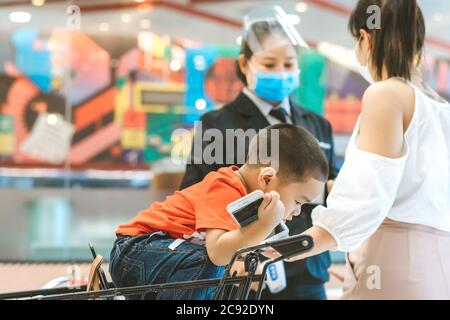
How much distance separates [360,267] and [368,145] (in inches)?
7.5

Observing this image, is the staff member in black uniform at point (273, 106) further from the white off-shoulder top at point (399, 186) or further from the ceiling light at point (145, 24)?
the ceiling light at point (145, 24)

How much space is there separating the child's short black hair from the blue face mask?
158 millimetres

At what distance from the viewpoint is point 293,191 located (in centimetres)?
86

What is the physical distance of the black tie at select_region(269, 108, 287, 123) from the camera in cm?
109

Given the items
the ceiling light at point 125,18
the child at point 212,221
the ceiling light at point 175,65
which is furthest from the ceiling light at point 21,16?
the child at point 212,221

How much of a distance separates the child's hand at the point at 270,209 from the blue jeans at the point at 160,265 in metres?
0.12

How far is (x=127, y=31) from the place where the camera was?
2.49m

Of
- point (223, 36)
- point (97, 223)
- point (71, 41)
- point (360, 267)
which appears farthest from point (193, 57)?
point (360, 267)

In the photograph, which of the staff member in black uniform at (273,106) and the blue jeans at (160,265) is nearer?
the blue jeans at (160,265)

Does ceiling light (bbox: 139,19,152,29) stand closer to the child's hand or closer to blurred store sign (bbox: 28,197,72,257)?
blurred store sign (bbox: 28,197,72,257)

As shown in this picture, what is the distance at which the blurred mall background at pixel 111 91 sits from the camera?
5.88 ft

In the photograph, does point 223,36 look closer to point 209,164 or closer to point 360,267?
point 209,164

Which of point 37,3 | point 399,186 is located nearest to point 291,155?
point 399,186

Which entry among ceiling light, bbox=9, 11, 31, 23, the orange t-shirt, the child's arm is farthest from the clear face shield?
ceiling light, bbox=9, 11, 31, 23
